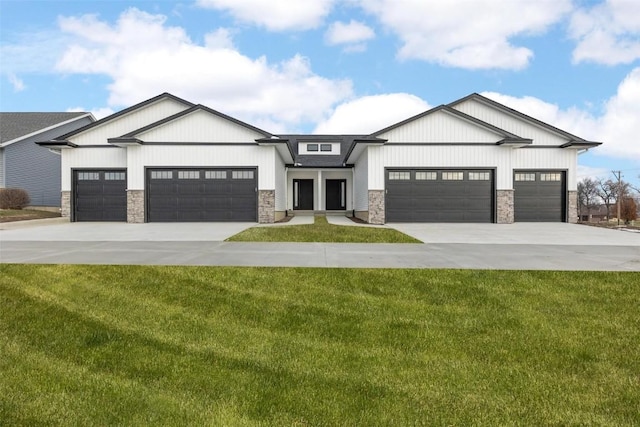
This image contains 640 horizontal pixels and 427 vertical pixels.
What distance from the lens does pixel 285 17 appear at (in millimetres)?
13859

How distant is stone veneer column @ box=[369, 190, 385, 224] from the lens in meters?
18.8

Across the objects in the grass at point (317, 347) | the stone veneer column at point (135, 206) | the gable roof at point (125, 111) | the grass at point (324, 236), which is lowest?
the grass at point (317, 347)

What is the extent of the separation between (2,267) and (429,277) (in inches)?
297

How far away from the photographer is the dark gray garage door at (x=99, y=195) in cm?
1998

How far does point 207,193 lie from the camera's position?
1908 centimetres

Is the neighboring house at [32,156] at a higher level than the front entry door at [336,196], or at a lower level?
higher

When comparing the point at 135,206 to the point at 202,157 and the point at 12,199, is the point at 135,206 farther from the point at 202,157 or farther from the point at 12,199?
the point at 12,199

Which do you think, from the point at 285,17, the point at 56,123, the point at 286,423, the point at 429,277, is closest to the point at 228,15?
the point at 285,17

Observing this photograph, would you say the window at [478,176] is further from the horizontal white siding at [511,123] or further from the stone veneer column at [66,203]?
the stone veneer column at [66,203]

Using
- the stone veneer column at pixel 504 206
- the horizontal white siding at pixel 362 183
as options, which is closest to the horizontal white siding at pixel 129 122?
the horizontal white siding at pixel 362 183

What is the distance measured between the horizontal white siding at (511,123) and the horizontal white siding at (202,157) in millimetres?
11645

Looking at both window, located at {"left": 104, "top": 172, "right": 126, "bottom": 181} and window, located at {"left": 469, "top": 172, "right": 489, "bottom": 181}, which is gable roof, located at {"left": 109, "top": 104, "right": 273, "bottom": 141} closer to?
window, located at {"left": 104, "top": 172, "right": 126, "bottom": 181}

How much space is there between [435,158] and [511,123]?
5.67 m

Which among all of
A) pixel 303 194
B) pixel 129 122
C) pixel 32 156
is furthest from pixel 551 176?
pixel 32 156
